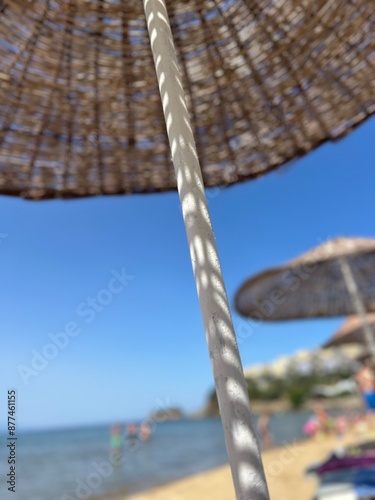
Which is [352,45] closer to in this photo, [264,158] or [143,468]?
→ [264,158]

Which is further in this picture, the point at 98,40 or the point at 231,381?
the point at 98,40

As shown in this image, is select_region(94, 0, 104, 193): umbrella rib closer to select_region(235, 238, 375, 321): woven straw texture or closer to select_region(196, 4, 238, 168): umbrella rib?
select_region(196, 4, 238, 168): umbrella rib

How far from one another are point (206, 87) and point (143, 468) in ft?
46.8

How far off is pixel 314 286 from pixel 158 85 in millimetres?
5703

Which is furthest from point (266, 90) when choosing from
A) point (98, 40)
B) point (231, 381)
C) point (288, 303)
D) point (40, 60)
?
point (288, 303)

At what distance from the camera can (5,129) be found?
197cm

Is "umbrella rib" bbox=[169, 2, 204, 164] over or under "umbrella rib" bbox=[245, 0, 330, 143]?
over

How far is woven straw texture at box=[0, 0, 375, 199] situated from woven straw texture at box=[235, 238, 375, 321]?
3619mm

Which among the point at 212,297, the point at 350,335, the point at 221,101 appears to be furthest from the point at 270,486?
the point at 212,297

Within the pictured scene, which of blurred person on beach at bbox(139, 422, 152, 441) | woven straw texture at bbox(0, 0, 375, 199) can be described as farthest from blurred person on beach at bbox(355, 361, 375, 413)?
blurred person on beach at bbox(139, 422, 152, 441)

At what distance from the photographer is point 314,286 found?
683 centimetres

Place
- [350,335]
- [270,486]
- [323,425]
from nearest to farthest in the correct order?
[270,486] < [350,335] < [323,425]

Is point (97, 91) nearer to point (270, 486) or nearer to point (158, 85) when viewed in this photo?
point (158, 85)

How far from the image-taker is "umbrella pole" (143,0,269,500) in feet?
2.46
